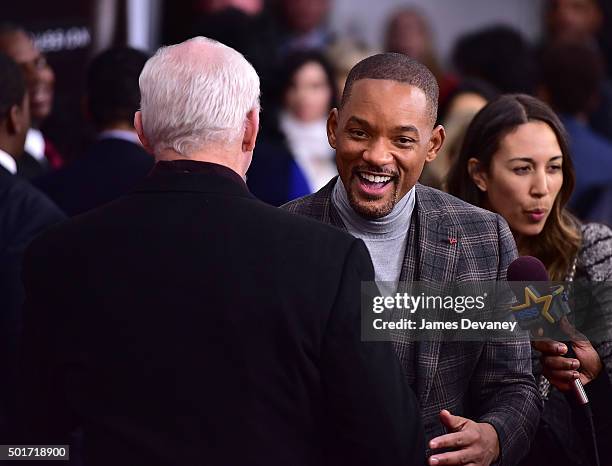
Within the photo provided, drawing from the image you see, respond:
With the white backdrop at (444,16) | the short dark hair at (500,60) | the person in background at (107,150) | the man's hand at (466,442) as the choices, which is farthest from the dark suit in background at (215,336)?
the white backdrop at (444,16)

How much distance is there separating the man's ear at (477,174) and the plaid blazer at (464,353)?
442 mm

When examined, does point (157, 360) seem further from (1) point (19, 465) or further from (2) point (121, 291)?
(1) point (19, 465)

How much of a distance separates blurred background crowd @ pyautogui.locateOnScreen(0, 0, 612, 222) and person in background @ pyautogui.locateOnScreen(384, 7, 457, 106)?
0.03ft

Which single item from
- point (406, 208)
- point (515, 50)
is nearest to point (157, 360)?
point (406, 208)

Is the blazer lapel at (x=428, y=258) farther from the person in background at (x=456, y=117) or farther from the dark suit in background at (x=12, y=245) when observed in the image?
the person in background at (x=456, y=117)

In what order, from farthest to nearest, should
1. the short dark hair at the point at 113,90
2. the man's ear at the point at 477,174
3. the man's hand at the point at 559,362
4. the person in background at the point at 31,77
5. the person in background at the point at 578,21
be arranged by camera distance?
1. the person in background at the point at 578,21
2. the person in background at the point at 31,77
3. the short dark hair at the point at 113,90
4. the man's ear at the point at 477,174
5. the man's hand at the point at 559,362

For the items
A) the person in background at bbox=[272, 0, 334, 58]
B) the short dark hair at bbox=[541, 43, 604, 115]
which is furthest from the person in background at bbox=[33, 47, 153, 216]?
the person in background at bbox=[272, 0, 334, 58]

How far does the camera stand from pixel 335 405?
218cm

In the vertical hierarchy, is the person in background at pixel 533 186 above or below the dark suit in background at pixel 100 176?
below

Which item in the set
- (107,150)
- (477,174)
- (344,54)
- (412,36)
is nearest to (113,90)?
(107,150)

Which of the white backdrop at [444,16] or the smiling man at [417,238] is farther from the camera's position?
the white backdrop at [444,16]

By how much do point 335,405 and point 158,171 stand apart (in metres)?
0.57

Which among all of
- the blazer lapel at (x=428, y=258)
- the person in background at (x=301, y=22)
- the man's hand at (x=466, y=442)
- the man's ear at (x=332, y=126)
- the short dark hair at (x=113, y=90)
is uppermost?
the person in background at (x=301, y=22)

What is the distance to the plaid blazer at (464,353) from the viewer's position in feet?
8.71
